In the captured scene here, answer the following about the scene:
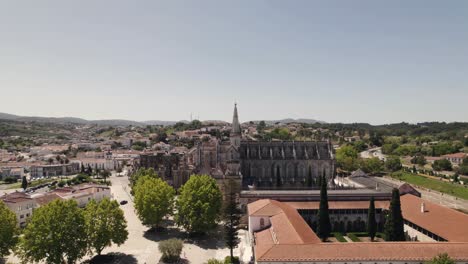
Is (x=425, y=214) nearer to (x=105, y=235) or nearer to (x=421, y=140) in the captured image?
(x=105, y=235)

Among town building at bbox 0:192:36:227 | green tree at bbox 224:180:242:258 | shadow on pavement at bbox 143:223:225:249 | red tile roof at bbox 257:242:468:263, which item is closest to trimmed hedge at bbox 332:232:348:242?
red tile roof at bbox 257:242:468:263

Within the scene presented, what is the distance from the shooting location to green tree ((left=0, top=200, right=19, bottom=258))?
3606 cm

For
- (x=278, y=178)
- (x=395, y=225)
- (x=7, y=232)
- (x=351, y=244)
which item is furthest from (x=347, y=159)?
(x=7, y=232)

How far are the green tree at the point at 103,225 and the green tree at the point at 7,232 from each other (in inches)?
283

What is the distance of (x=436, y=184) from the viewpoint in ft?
291

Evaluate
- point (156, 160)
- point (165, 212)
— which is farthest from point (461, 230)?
point (156, 160)

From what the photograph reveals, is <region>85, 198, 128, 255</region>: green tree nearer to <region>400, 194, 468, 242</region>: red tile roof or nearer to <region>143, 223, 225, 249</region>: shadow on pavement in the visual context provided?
<region>143, 223, 225, 249</region>: shadow on pavement

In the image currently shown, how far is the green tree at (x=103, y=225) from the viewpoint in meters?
38.4

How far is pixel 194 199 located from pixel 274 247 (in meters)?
18.4

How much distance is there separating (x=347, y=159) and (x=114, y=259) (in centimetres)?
8075

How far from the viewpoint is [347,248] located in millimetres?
31547

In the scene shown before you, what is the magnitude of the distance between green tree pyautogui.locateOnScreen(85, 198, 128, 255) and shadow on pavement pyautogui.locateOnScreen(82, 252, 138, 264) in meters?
0.86

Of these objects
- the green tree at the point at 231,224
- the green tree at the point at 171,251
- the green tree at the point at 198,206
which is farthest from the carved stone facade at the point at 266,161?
the green tree at the point at 171,251

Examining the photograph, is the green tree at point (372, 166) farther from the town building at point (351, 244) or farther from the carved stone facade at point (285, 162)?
the town building at point (351, 244)
